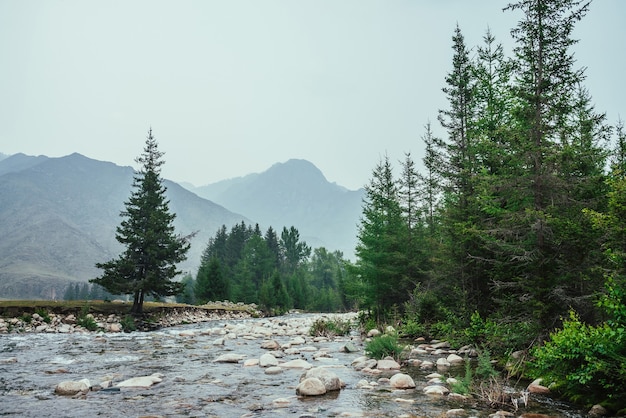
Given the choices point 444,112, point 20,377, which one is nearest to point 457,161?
point 444,112

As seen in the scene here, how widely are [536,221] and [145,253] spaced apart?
2831 cm

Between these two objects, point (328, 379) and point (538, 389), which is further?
point (328, 379)

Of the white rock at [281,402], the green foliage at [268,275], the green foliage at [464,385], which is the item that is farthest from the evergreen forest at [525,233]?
the green foliage at [268,275]

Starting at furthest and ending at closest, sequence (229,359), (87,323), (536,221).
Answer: (87,323) < (229,359) < (536,221)

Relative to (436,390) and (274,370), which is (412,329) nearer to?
Answer: (274,370)

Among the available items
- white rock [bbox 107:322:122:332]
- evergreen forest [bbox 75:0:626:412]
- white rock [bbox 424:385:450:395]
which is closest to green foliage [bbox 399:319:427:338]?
evergreen forest [bbox 75:0:626:412]

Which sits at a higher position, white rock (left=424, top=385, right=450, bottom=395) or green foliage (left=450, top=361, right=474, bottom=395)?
green foliage (left=450, top=361, right=474, bottom=395)

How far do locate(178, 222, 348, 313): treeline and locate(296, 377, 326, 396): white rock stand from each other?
19004 millimetres

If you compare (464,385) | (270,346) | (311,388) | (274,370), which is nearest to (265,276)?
(270,346)

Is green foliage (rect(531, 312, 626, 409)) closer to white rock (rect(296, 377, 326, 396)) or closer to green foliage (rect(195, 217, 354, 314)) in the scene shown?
white rock (rect(296, 377, 326, 396))

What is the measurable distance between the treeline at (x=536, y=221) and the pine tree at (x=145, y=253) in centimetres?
1880

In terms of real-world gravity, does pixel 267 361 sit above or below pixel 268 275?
below

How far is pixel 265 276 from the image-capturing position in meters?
75.1

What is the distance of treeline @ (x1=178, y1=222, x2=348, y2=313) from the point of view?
57.7m
